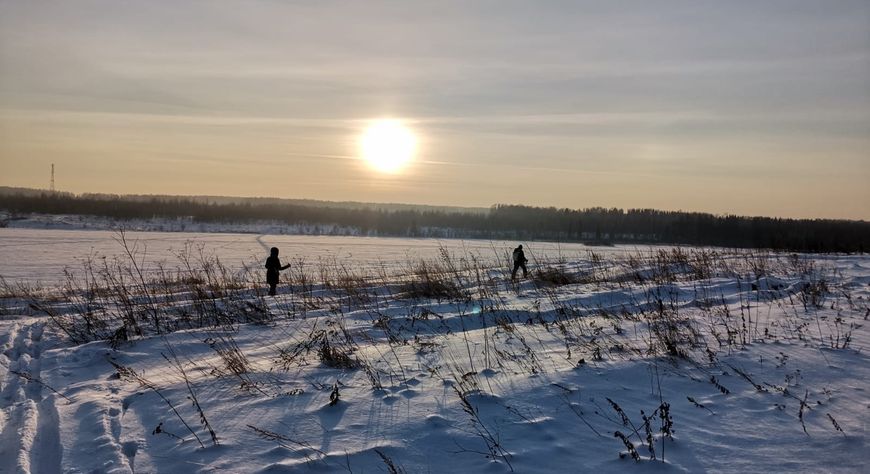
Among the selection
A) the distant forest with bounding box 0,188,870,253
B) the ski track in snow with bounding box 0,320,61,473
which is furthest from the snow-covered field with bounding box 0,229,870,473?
the distant forest with bounding box 0,188,870,253

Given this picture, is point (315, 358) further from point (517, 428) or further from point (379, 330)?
point (517, 428)

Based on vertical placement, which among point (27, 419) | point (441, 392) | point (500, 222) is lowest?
point (27, 419)

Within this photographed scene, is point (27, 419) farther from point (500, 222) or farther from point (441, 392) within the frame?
point (500, 222)

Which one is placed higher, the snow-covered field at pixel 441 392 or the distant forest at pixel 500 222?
the distant forest at pixel 500 222

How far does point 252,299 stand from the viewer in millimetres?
10258

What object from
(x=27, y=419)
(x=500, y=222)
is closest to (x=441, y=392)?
(x=27, y=419)

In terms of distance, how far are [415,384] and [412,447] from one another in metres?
1.16

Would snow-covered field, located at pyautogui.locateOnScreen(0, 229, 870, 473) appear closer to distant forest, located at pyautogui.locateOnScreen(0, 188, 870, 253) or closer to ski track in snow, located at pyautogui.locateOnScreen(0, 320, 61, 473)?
ski track in snow, located at pyautogui.locateOnScreen(0, 320, 61, 473)

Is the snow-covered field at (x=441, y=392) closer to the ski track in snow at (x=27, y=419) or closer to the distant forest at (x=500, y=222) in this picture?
the ski track in snow at (x=27, y=419)

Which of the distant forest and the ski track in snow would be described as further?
the distant forest

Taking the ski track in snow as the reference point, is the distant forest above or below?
above

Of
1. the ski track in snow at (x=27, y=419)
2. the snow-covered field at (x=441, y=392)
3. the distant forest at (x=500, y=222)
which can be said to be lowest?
the ski track in snow at (x=27, y=419)

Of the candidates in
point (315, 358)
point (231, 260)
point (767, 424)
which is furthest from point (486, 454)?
point (231, 260)

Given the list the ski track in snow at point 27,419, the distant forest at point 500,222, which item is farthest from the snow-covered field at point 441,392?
the distant forest at point 500,222
